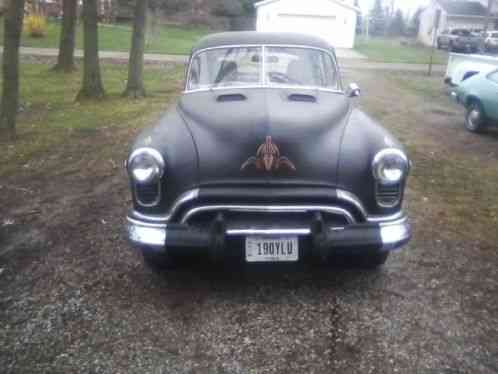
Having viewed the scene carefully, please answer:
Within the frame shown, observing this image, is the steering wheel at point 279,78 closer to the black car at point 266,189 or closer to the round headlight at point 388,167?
the black car at point 266,189

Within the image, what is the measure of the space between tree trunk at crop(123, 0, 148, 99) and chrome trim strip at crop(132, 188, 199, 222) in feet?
30.1

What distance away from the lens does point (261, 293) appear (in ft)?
12.1

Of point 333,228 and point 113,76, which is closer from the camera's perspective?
point 333,228

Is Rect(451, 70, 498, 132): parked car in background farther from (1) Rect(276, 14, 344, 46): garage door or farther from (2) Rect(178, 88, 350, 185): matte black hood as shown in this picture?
(1) Rect(276, 14, 344, 46): garage door

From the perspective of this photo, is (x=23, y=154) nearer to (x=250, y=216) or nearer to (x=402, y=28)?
(x=250, y=216)

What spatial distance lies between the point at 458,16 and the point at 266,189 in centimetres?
4802

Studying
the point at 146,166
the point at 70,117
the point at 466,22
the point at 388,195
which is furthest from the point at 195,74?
the point at 466,22

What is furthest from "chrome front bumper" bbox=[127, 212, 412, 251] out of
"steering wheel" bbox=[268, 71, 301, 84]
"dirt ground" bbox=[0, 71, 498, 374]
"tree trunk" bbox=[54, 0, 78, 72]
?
"tree trunk" bbox=[54, 0, 78, 72]

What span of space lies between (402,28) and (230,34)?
191 ft

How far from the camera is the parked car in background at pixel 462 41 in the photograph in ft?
104

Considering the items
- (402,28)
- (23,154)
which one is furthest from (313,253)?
(402,28)

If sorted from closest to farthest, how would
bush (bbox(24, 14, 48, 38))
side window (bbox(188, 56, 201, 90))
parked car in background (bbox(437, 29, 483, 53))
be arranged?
side window (bbox(188, 56, 201, 90)) → bush (bbox(24, 14, 48, 38)) → parked car in background (bbox(437, 29, 483, 53))

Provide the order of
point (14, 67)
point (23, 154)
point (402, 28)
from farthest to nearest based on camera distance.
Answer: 1. point (402, 28)
2. point (14, 67)
3. point (23, 154)

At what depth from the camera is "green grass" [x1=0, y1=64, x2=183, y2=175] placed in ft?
24.0
